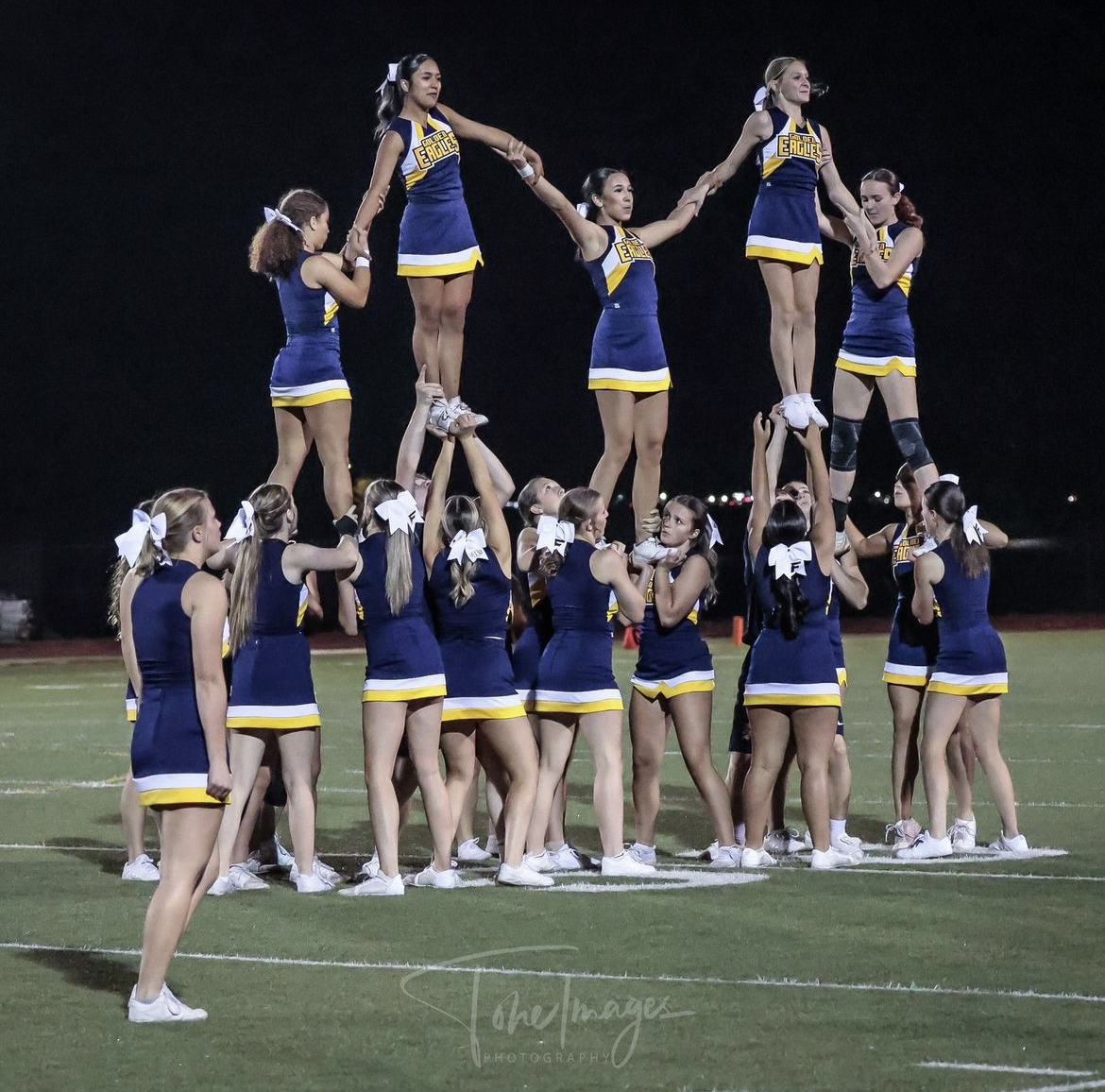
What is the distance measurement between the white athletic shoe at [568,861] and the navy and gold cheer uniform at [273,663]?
1329mm

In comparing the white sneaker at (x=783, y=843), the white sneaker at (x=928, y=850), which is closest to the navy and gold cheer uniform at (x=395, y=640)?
the white sneaker at (x=783, y=843)

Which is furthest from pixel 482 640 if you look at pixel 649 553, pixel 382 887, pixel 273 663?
pixel 382 887

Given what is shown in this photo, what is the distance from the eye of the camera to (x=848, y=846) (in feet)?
25.2

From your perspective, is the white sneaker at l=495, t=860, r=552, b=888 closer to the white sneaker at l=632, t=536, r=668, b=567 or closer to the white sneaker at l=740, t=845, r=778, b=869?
the white sneaker at l=740, t=845, r=778, b=869

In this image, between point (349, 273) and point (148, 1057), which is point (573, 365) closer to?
point (349, 273)

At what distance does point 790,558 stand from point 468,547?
4.68ft

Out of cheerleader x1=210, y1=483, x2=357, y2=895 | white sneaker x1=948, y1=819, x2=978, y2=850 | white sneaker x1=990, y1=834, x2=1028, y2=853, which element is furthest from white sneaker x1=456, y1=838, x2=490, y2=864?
white sneaker x1=990, y1=834, x2=1028, y2=853

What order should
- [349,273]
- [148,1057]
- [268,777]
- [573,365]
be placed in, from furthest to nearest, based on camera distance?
1. [573,365]
2. [349,273]
3. [268,777]
4. [148,1057]

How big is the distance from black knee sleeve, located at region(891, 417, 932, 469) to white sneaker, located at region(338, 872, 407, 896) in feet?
12.4

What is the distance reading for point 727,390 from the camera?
3269cm

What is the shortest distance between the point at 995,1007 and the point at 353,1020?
189cm

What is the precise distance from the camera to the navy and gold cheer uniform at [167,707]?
482 centimetres

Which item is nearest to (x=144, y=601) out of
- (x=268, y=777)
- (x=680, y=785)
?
(x=268, y=777)

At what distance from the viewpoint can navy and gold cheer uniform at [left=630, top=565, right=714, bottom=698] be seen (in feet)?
25.1
